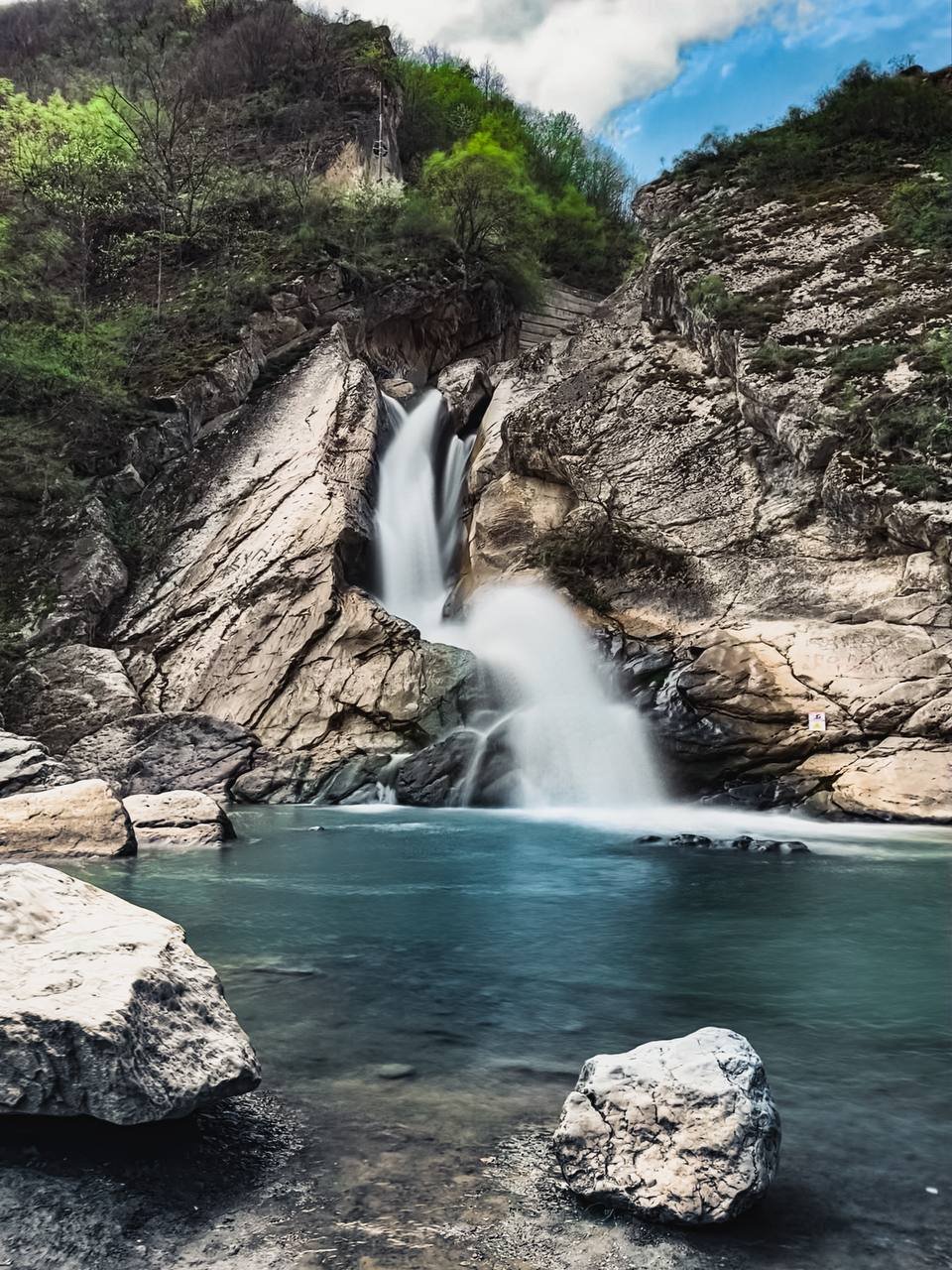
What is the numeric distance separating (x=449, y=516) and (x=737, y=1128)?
22.4 meters

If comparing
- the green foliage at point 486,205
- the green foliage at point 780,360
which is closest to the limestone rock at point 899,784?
the green foliage at point 780,360

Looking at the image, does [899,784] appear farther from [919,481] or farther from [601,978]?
[601,978]

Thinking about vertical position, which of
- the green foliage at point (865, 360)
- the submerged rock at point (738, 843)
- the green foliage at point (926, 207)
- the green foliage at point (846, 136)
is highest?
the green foliage at point (846, 136)

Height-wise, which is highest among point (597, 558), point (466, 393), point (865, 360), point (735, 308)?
point (735, 308)

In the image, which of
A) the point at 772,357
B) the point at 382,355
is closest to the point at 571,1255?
the point at 772,357

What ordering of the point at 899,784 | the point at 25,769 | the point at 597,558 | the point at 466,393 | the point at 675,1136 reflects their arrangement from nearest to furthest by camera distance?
the point at 675,1136
the point at 25,769
the point at 899,784
the point at 597,558
the point at 466,393

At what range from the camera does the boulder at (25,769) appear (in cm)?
1366

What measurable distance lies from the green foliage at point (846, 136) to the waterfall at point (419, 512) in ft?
37.1

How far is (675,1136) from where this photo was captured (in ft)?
11.1

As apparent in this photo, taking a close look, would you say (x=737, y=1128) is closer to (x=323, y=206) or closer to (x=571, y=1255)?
(x=571, y=1255)

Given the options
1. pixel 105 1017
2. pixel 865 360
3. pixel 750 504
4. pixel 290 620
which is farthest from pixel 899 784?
pixel 105 1017

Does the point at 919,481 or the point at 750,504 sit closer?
the point at 919,481

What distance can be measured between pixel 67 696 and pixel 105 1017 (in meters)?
17.3

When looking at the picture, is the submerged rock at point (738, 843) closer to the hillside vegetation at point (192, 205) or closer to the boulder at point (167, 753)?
the boulder at point (167, 753)
